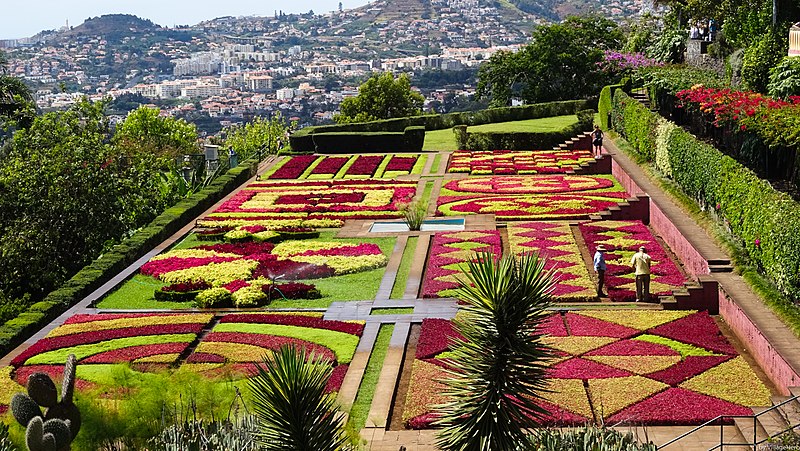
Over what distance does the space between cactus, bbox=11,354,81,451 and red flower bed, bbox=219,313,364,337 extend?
1014cm

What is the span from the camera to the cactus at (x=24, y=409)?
1325 cm

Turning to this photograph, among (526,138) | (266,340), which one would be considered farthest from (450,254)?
(526,138)

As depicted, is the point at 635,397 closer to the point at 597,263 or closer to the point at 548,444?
the point at 548,444

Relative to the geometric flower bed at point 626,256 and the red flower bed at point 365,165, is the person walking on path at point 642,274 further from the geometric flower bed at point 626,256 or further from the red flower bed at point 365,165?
the red flower bed at point 365,165

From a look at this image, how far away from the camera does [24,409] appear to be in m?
13.3

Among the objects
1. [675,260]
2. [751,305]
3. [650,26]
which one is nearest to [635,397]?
[751,305]

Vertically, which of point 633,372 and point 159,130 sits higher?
point 633,372

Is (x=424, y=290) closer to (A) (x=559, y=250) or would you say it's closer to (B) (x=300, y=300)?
(B) (x=300, y=300)

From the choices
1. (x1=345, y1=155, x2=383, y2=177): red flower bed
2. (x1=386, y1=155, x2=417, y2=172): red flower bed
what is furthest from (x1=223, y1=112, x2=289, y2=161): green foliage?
(x1=386, y1=155, x2=417, y2=172): red flower bed

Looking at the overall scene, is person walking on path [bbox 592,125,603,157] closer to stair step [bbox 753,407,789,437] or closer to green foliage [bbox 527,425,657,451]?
stair step [bbox 753,407,789,437]

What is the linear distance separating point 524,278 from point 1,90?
134 feet

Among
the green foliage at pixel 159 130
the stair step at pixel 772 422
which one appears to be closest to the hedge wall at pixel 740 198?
the stair step at pixel 772 422

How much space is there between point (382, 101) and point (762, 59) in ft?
132

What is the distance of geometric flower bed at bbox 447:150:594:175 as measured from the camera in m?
48.4
